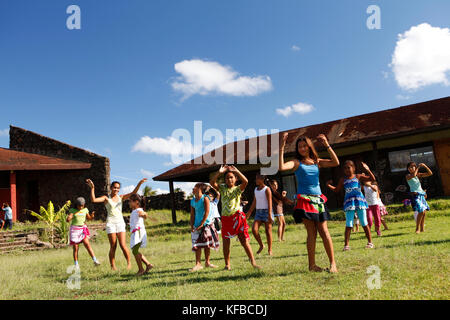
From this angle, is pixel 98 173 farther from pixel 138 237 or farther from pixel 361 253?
pixel 361 253

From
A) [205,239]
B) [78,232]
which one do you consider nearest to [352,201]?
[205,239]

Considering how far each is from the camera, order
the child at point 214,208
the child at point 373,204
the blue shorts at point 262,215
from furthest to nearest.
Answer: the child at point 373,204
the blue shorts at point 262,215
the child at point 214,208

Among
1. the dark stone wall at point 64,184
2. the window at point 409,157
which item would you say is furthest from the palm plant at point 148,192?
the window at point 409,157

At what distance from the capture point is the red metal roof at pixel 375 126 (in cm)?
1392

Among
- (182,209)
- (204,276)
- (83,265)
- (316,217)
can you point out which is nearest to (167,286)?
(204,276)

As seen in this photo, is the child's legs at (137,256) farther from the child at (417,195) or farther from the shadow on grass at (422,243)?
the child at (417,195)

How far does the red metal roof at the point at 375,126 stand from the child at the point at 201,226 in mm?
10512

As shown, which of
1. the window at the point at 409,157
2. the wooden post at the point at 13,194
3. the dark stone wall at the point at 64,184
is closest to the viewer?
the window at the point at 409,157

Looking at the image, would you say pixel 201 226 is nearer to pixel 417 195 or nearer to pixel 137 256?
pixel 137 256

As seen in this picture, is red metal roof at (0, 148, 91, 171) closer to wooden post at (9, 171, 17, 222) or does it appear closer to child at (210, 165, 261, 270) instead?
wooden post at (9, 171, 17, 222)

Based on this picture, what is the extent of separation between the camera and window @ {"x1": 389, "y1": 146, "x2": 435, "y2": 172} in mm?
14903

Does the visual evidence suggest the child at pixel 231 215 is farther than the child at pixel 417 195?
No

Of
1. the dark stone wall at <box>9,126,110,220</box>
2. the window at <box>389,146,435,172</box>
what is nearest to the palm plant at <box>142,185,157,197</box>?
the dark stone wall at <box>9,126,110,220</box>
